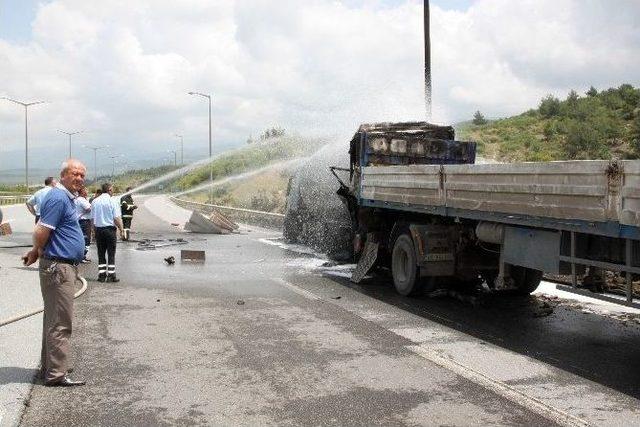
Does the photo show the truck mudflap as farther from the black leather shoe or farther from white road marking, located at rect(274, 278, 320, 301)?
the black leather shoe

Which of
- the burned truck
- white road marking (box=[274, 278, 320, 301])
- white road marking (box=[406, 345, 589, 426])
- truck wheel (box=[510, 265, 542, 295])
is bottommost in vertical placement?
white road marking (box=[406, 345, 589, 426])

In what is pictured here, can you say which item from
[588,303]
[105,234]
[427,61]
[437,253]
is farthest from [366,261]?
[427,61]

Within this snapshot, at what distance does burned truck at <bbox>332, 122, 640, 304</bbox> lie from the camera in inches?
237

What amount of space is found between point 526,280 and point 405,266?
1.84 m

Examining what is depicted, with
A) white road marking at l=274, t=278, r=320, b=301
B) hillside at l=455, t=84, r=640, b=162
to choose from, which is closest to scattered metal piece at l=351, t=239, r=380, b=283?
white road marking at l=274, t=278, r=320, b=301

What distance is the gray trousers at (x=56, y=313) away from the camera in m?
5.47

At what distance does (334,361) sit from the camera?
6.38 meters

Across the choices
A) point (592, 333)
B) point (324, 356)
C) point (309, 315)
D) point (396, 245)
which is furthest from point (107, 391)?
point (396, 245)

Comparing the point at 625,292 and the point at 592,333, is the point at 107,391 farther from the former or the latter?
the point at 592,333

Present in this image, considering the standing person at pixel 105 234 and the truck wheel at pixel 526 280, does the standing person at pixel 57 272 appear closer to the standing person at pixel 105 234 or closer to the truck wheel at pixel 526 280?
the standing person at pixel 105 234

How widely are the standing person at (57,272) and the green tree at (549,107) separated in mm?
51521

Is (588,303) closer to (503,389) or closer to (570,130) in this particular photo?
(503,389)

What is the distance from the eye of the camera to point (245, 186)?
5509 centimetres

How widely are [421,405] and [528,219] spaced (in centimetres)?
284
